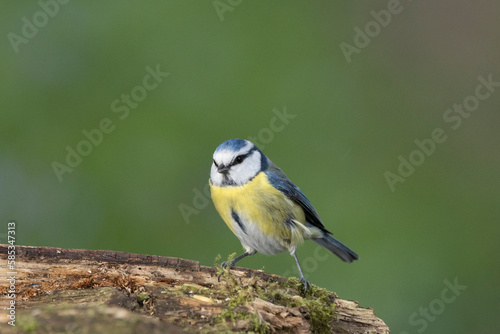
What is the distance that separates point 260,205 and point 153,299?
1.27m

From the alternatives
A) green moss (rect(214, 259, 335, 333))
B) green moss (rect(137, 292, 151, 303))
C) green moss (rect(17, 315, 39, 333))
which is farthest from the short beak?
green moss (rect(17, 315, 39, 333))

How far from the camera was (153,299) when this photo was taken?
2365 mm

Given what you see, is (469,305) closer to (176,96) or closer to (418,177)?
(418,177)

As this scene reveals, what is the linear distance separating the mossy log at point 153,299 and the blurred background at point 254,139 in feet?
4.62

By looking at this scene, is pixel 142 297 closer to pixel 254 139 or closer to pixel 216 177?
A: pixel 216 177

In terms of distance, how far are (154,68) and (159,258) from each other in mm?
2528

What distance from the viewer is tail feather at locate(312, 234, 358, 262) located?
13.3ft

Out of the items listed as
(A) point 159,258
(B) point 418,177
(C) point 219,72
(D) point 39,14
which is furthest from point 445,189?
(D) point 39,14

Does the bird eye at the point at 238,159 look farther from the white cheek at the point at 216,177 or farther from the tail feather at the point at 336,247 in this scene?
the tail feather at the point at 336,247

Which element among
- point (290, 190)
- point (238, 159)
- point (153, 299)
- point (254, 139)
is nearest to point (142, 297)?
point (153, 299)

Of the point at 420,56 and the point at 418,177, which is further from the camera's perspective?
the point at 420,56

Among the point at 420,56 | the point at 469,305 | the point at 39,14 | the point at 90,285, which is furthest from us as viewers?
the point at 420,56

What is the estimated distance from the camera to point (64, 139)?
447cm

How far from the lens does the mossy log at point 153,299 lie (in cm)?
188
